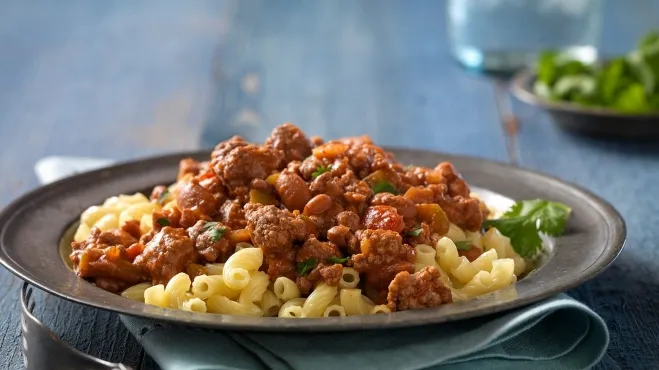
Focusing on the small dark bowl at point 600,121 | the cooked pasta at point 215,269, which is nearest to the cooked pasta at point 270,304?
the cooked pasta at point 215,269

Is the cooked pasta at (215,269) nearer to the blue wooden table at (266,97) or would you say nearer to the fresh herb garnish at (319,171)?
the blue wooden table at (266,97)

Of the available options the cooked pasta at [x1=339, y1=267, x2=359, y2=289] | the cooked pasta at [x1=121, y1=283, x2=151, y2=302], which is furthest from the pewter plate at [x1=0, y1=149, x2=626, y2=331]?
the cooked pasta at [x1=339, y1=267, x2=359, y2=289]

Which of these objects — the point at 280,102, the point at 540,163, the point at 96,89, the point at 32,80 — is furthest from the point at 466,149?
the point at 32,80

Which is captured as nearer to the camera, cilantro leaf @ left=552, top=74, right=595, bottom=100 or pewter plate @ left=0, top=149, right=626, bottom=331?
pewter plate @ left=0, top=149, right=626, bottom=331

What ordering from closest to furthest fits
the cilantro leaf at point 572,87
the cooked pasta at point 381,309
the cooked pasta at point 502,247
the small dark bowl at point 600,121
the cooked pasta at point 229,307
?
the cooked pasta at point 381,309, the cooked pasta at point 229,307, the cooked pasta at point 502,247, the small dark bowl at point 600,121, the cilantro leaf at point 572,87

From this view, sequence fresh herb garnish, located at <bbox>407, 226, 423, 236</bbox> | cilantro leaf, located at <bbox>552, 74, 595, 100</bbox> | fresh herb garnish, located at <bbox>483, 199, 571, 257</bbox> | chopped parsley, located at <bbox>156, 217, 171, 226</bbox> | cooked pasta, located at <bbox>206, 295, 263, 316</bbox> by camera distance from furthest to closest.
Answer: cilantro leaf, located at <bbox>552, 74, 595, 100</bbox> < fresh herb garnish, located at <bbox>483, 199, 571, 257</bbox> < chopped parsley, located at <bbox>156, 217, 171, 226</bbox> < fresh herb garnish, located at <bbox>407, 226, 423, 236</bbox> < cooked pasta, located at <bbox>206, 295, 263, 316</bbox>

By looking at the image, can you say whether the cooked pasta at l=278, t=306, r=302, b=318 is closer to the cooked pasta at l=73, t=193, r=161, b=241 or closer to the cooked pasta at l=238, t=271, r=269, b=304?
the cooked pasta at l=238, t=271, r=269, b=304

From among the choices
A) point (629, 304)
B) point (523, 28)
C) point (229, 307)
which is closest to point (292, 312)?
point (229, 307)

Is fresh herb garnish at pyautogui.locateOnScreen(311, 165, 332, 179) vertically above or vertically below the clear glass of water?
above
